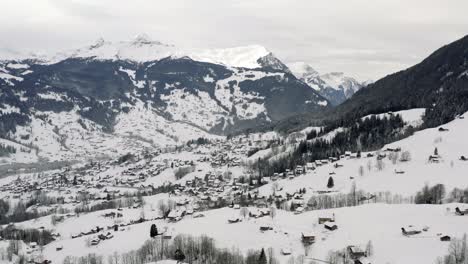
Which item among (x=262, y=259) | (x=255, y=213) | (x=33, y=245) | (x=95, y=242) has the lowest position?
(x=33, y=245)

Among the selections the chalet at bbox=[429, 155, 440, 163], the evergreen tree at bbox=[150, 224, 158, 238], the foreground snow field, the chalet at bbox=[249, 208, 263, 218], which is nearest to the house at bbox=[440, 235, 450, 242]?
the foreground snow field

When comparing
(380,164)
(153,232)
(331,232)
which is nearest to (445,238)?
(331,232)

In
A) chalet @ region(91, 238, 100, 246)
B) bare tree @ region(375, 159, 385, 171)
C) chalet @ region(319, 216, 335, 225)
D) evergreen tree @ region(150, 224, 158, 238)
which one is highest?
bare tree @ region(375, 159, 385, 171)

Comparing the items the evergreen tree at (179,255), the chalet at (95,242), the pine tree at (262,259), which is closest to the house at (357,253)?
the pine tree at (262,259)

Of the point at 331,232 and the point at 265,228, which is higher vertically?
the point at 265,228

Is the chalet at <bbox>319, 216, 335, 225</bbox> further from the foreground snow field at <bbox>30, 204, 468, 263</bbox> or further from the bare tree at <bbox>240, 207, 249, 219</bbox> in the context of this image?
the bare tree at <bbox>240, 207, 249, 219</bbox>

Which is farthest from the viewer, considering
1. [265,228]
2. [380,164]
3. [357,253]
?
[380,164]

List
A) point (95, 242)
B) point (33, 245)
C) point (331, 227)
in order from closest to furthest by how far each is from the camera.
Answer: point (331, 227) < point (95, 242) < point (33, 245)

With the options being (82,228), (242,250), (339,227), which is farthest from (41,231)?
(339,227)

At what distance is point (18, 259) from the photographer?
132m

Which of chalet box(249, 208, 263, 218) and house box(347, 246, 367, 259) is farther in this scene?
chalet box(249, 208, 263, 218)

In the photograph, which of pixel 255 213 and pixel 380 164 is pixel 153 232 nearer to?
pixel 255 213

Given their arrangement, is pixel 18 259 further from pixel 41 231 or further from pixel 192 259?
pixel 192 259

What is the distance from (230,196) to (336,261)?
327 ft
